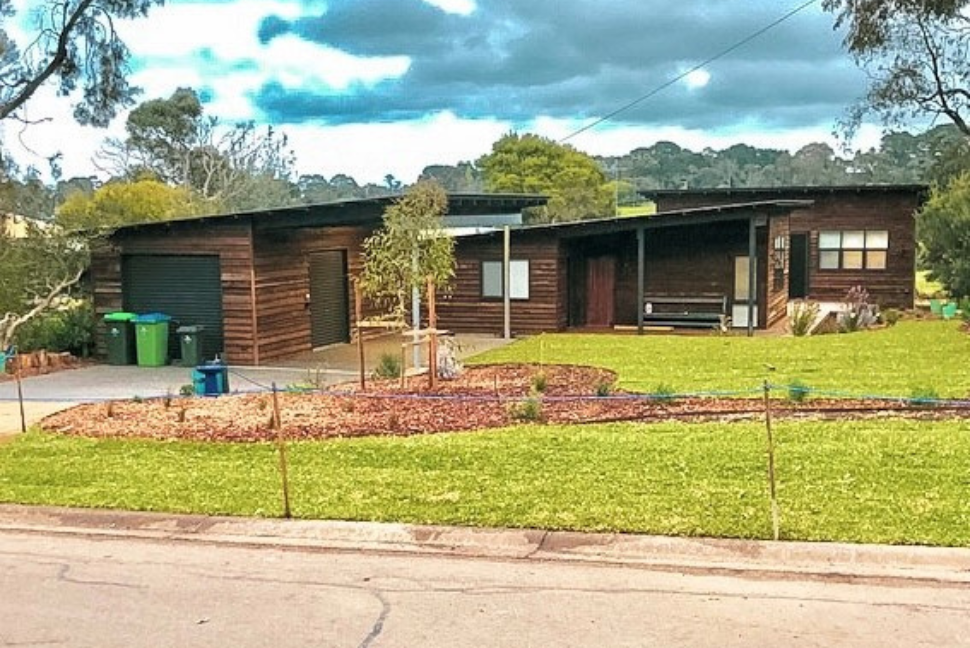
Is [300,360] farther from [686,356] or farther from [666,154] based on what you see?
[666,154]

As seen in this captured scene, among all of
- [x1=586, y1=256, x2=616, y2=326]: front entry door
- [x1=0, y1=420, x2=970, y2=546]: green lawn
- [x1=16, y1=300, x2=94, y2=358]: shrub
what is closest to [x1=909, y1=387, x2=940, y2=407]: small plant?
[x1=0, y1=420, x2=970, y2=546]: green lawn

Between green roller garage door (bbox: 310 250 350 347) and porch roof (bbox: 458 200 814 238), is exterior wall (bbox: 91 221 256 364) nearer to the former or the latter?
green roller garage door (bbox: 310 250 350 347)

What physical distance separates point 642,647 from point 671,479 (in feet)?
10.6

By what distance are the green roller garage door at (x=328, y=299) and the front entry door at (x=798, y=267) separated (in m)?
15.3

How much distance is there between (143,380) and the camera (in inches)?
705

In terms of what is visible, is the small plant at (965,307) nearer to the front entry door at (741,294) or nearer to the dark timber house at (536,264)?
the dark timber house at (536,264)

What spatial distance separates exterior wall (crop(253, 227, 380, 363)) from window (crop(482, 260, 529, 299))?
4176mm

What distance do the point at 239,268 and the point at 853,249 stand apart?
20.2m

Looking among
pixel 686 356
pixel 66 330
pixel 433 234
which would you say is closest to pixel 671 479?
pixel 433 234

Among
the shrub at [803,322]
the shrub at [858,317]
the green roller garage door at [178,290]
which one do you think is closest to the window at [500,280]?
the shrub at [803,322]

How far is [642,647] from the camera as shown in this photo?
521 cm

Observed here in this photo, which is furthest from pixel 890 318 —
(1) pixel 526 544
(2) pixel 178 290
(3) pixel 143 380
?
(1) pixel 526 544

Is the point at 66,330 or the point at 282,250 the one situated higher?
the point at 282,250

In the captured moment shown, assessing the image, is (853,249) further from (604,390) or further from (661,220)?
(604,390)
